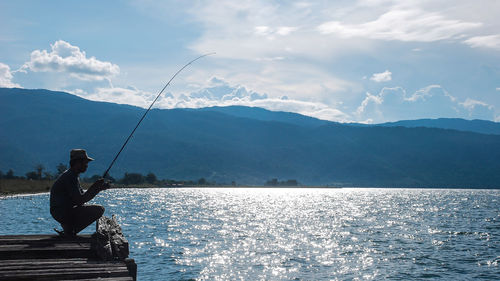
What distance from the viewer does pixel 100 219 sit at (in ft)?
49.4

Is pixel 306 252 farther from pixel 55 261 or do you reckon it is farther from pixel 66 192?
pixel 55 261

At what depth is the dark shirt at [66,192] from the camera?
13547 mm

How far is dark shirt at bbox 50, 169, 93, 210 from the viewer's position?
44.4 ft

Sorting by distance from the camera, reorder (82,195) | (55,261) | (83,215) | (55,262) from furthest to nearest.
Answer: (83,215) → (82,195) → (55,261) → (55,262)

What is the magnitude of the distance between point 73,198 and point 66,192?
28 centimetres

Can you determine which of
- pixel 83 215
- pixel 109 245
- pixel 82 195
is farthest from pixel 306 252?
pixel 109 245

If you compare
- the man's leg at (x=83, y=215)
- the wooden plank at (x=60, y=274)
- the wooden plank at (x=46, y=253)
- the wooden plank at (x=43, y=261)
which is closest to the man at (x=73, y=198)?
the man's leg at (x=83, y=215)

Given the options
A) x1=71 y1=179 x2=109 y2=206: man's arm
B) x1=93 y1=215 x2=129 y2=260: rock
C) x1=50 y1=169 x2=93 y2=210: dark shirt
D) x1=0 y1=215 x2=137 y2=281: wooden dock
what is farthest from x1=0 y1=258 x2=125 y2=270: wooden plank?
x1=50 y1=169 x2=93 y2=210: dark shirt

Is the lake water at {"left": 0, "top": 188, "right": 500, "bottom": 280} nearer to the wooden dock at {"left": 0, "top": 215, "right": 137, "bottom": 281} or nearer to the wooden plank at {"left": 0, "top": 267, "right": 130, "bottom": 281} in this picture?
the wooden dock at {"left": 0, "top": 215, "right": 137, "bottom": 281}

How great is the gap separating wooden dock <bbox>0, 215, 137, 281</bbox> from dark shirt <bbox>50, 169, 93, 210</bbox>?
107cm

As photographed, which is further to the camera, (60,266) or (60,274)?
(60,266)

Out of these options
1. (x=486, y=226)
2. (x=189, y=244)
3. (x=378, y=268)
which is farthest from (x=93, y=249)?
(x=486, y=226)

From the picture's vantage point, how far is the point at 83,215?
14109mm

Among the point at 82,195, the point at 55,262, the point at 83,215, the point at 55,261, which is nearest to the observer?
the point at 55,262
